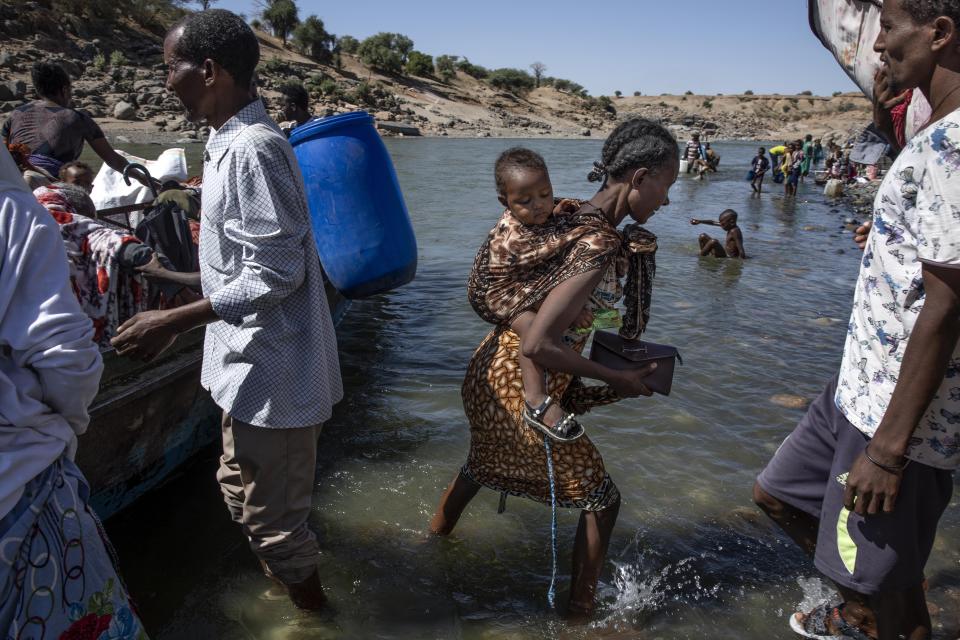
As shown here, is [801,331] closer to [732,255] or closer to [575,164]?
[732,255]

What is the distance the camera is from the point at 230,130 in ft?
7.08

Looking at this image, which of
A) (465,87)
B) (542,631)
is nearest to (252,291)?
(542,631)

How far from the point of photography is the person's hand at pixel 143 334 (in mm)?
2064

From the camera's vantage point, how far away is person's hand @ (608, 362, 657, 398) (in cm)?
240

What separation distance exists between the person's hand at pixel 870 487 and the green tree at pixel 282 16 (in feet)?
180

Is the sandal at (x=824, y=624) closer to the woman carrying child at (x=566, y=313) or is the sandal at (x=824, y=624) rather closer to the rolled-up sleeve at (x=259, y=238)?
the woman carrying child at (x=566, y=313)

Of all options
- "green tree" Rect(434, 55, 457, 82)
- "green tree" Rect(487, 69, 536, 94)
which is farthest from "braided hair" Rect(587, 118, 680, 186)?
"green tree" Rect(487, 69, 536, 94)

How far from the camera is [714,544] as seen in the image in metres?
3.46

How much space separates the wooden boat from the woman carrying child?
5.21ft

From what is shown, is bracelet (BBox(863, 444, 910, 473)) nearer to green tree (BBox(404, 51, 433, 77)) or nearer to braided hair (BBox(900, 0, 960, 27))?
braided hair (BBox(900, 0, 960, 27))

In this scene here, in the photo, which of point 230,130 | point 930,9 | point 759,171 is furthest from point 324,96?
point 930,9

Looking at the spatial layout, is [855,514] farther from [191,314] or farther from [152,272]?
[152,272]

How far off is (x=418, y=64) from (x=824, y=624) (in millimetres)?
55234

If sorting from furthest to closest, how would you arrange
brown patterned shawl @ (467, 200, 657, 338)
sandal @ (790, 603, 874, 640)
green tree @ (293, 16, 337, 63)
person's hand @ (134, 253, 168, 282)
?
green tree @ (293, 16, 337, 63)
person's hand @ (134, 253, 168, 282)
sandal @ (790, 603, 874, 640)
brown patterned shawl @ (467, 200, 657, 338)
